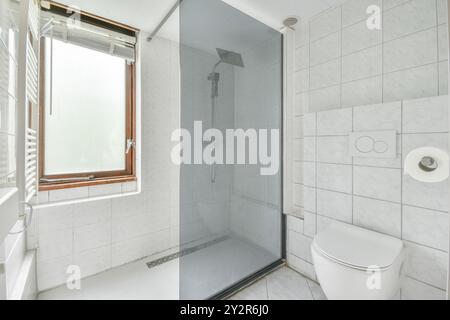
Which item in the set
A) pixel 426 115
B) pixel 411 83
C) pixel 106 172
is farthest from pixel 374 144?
pixel 106 172

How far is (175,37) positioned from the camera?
1908mm

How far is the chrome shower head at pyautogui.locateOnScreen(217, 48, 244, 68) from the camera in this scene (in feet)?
3.91

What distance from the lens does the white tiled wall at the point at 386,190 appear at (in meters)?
1.06

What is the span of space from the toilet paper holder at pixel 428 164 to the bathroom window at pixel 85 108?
1990 mm

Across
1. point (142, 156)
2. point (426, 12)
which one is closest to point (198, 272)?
point (142, 156)

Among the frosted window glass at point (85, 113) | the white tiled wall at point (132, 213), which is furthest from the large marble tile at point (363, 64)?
the frosted window glass at point (85, 113)

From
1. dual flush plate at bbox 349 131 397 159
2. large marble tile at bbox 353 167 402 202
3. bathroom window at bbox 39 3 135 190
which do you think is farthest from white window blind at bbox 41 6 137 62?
large marble tile at bbox 353 167 402 202

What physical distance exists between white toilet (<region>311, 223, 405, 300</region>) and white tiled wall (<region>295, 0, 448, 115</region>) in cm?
86

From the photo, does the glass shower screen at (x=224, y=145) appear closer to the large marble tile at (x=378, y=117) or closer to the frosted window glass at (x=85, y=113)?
the large marble tile at (x=378, y=117)

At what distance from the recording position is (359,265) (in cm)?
93

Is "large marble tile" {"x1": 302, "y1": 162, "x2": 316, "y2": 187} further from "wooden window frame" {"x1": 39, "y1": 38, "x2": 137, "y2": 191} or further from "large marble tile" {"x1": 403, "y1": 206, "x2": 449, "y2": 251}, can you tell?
"wooden window frame" {"x1": 39, "y1": 38, "x2": 137, "y2": 191}

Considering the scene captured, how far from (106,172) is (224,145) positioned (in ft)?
3.78

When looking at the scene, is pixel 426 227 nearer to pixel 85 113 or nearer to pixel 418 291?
pixel 418 291

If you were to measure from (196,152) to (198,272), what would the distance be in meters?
0.71
